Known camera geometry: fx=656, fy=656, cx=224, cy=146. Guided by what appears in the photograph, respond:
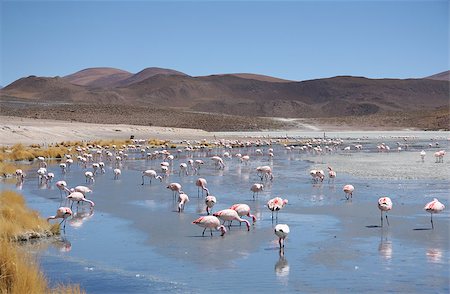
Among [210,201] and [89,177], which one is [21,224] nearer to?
[210,201]

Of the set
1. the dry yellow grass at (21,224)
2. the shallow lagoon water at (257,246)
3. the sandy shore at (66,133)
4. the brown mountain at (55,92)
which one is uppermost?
the brown mountain at (55,92)

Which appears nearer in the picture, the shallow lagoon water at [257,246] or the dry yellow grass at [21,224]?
the shallow lagoon water at [257,246]

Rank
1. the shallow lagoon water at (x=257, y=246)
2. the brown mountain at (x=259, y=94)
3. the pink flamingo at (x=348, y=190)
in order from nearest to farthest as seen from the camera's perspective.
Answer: the shallow lagoon water at (x=257, y=246) < the pink flamingo at (x=348, y=190) < the brown mountain at (x=259, y=94)

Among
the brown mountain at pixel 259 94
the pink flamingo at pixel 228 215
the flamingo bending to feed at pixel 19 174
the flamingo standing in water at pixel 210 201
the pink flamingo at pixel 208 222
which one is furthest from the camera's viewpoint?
the brown mountain at pixel 259 94

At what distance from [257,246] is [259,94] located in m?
162

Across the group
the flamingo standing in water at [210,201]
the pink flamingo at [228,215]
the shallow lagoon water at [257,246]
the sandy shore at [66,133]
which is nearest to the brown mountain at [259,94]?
the sandy shore at [66,133]

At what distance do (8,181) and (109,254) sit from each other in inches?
454

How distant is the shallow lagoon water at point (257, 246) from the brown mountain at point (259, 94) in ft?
407

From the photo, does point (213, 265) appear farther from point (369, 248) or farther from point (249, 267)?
point (369, 248)

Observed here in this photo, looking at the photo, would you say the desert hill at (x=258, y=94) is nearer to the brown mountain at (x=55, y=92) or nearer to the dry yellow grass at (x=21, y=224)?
the brown mountain at (x=55, y=92)

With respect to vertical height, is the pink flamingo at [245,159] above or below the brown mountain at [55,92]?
below

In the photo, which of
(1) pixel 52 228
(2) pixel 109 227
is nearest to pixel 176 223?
(2) pixel 109 227

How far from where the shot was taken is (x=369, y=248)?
9852 millimetres

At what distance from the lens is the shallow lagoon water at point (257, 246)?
8039 millimetres
